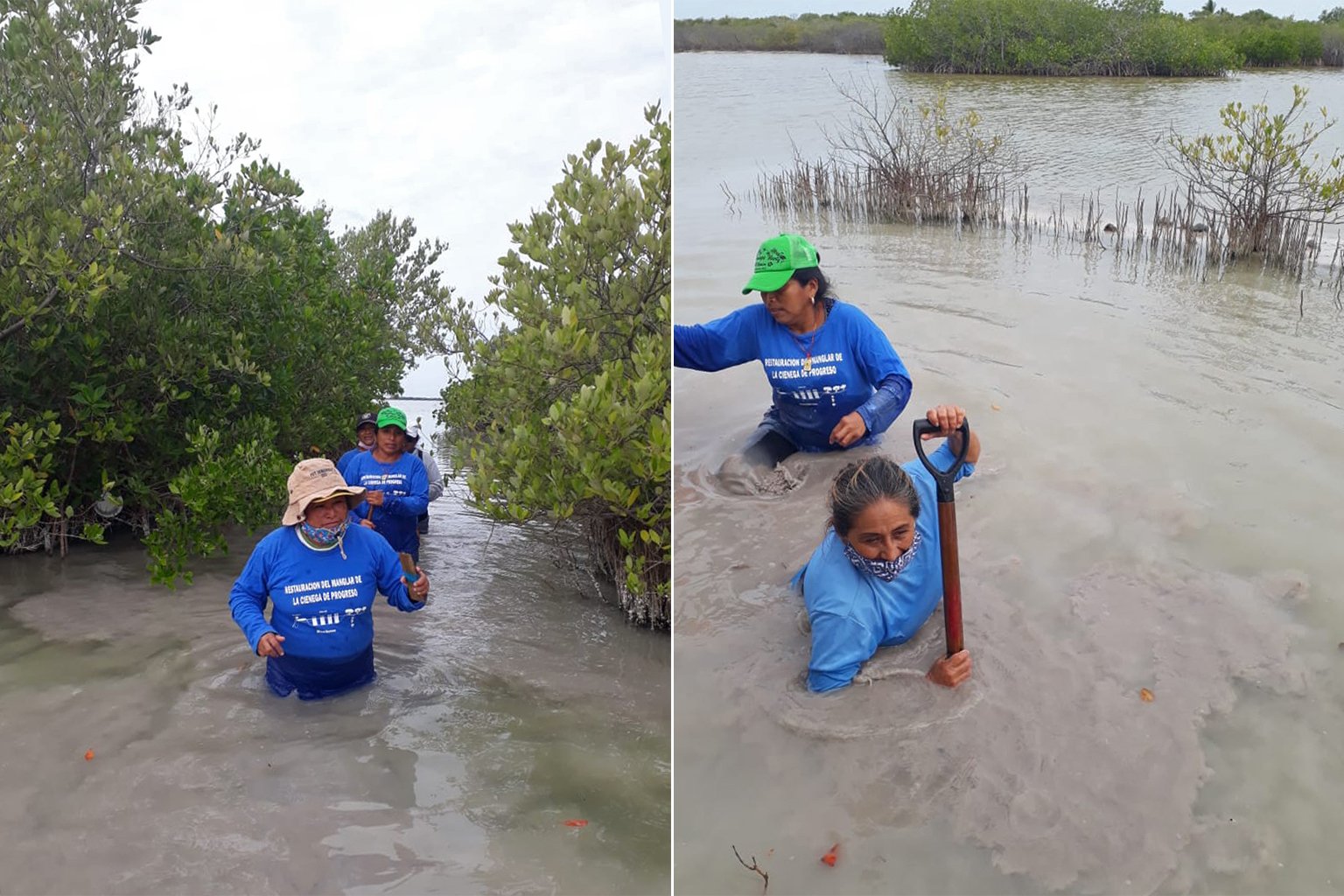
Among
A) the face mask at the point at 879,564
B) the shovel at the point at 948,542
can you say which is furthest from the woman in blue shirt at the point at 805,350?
the shovel at the point at 948,542

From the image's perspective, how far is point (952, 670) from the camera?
10.2ft

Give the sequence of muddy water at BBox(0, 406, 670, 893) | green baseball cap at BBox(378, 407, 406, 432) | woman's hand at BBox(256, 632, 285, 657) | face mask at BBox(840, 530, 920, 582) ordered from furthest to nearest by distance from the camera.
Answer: green baseball cap at BBox(378, 407, 406, 432) → woman's hand at BBox(256, 632, 285, 657) → muddy water at BBox(0, 406, 670, 893) → face mask at BBox(840, 530, 920, 582)

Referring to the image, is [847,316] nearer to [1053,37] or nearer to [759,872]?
[759,872]

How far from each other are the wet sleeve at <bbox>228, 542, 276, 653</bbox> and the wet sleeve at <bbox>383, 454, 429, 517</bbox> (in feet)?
6.44

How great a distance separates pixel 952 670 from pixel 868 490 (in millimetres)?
551

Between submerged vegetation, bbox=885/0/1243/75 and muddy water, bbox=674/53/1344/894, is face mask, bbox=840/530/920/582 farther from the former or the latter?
submerged vegetation, bbox=885/0/1243/75

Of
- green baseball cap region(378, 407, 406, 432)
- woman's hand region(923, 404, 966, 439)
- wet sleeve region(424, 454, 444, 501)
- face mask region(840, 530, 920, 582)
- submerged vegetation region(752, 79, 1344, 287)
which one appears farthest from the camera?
submerged vegetation region(752, 79, 1344, 287)

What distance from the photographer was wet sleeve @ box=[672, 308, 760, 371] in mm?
4703

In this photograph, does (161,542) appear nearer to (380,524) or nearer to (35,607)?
(35,607)

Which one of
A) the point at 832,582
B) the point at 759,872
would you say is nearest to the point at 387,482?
the point at 832,582

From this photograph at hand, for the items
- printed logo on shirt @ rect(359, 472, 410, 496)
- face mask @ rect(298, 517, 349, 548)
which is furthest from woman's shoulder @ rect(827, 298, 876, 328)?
printed logo on shirt @ rect(359, 472, 410, 496)

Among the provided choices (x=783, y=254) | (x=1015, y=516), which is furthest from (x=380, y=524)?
(x=1015, y=516)

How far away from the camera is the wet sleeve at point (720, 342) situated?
4.70 m

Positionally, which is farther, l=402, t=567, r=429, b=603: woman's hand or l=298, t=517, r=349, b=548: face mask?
l=402, t=567, r=429, b=603: woman's hand
